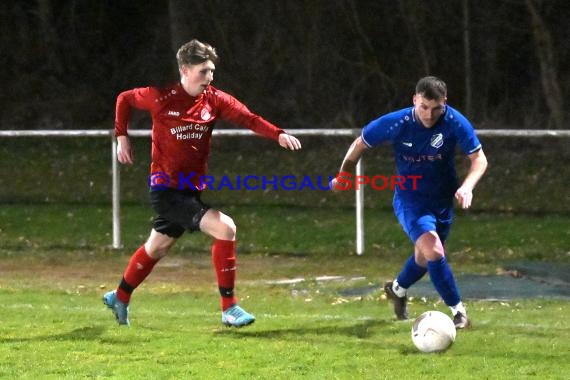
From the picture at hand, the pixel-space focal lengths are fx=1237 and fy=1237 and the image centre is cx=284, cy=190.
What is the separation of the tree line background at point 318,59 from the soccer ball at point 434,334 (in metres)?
13.4

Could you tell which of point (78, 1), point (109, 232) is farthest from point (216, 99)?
point (78, 1)

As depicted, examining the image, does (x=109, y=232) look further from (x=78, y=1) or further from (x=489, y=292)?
(x=78, y=1)

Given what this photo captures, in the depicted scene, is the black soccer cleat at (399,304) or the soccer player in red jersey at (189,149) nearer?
the soccer player in red jersey at (189,149)

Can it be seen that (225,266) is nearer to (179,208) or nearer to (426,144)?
(179,208)

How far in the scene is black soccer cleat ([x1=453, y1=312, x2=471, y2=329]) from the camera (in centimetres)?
830

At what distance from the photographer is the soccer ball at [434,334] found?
292 inches

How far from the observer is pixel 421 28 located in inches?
872

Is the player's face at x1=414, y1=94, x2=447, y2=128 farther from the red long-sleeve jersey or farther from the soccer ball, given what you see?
the soccer ball

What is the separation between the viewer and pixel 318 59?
23469mm

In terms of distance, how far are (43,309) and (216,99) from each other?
2466mm

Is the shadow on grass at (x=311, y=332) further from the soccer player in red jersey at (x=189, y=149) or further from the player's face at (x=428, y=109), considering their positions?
the player's face at (x=428, y=109)

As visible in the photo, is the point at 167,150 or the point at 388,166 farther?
the point at 388,166

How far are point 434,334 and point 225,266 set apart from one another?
1.71 m

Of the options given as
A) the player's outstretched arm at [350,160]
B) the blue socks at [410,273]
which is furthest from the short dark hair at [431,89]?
the blue socks at [410,273]
